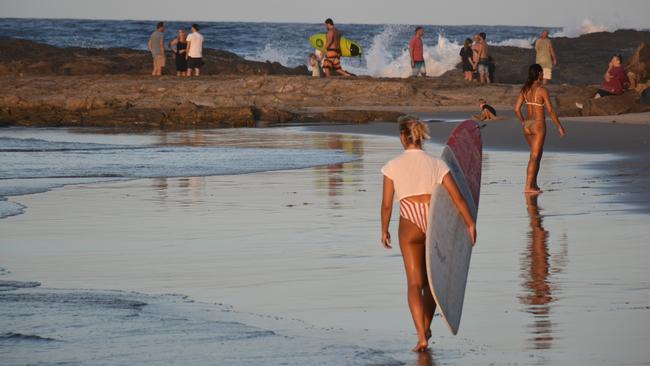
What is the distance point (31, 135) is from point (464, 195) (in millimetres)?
20918

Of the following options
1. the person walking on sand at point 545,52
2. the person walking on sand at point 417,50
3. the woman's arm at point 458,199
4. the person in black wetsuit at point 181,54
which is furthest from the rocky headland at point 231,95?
the woman's arm at point 458,199

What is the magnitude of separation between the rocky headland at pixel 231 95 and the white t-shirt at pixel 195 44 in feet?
3.00

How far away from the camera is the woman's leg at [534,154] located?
14.8 meters

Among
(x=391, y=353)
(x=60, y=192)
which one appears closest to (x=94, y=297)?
(x=391, y=353)

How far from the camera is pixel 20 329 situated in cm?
784

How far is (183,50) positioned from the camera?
126 feet

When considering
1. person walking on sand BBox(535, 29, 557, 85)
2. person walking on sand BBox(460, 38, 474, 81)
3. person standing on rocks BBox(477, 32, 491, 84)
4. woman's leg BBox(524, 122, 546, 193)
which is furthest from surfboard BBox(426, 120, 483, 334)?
person walking on sand BBox(460, 38, 474, 81)

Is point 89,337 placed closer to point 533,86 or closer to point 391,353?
point 391,353

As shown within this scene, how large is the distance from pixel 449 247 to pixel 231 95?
27532 mm

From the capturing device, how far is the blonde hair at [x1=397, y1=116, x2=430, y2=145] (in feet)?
24.9

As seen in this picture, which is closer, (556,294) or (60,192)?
(556,294)

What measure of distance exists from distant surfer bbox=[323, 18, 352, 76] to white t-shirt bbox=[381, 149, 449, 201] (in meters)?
28.0

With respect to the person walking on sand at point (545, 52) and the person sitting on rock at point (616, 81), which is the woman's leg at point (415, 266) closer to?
the person sitting on rock at point (616, 81)

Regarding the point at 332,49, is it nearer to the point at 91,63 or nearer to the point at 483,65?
the point at 483,65
